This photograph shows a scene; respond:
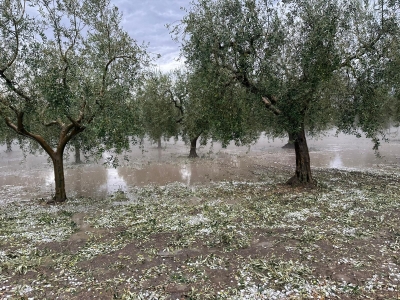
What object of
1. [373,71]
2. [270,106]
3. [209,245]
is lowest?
[209,245]

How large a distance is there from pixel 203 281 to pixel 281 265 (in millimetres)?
2457

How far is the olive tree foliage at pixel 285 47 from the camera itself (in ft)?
50.8

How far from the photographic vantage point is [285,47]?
1741cm

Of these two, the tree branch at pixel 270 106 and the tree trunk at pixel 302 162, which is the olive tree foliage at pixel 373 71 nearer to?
the tree trunk at pixel 302 162

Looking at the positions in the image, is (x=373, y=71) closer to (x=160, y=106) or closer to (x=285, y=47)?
(x=285, y=47)

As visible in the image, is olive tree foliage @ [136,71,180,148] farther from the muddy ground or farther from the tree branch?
the tree branch

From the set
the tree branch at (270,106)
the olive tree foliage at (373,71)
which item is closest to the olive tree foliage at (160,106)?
the tree branch at (270,106)

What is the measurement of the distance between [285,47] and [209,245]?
13031 millimetres

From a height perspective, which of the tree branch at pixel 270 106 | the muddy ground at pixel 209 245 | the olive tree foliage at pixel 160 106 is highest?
the olive tree foliage at pixel 160 106

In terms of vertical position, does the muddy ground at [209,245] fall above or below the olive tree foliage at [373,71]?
below

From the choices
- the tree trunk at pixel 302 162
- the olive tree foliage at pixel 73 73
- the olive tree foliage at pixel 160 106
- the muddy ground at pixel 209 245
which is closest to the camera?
the muddy ground at pixel 209 245

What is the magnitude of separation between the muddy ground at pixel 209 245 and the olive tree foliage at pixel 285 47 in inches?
228

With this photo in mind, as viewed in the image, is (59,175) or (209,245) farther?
(59,175)

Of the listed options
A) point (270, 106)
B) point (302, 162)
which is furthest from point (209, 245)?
point (302, 162)
